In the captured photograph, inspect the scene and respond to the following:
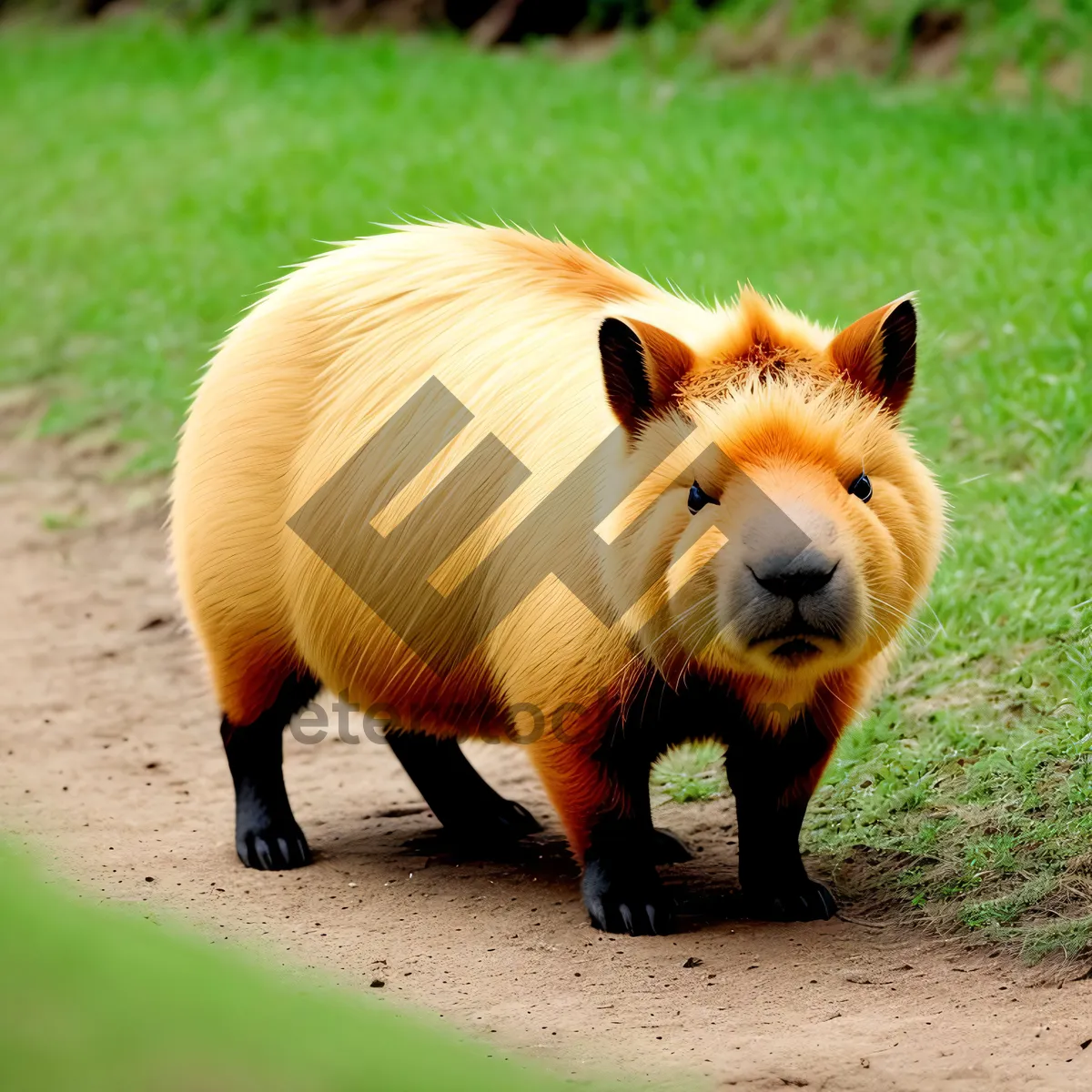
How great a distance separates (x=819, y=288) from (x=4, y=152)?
285 inches

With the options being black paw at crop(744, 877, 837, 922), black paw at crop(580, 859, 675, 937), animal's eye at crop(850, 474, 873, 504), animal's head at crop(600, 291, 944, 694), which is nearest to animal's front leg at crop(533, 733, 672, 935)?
black paw at crop(580, 859, 675, 937)

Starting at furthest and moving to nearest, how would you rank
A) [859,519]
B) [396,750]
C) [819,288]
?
[819,288] → [396,750] → [859,519]

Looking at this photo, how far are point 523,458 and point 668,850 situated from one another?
137 cm

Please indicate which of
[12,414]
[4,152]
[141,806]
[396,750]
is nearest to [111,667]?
[141,806]

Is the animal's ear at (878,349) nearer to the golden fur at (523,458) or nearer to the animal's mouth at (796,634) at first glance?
the golden fur at (523,458)

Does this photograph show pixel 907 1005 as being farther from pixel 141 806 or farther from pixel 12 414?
pixel 12 414

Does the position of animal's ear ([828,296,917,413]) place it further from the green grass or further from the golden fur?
the green grass

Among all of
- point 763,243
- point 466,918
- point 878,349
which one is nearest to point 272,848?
point 466,918

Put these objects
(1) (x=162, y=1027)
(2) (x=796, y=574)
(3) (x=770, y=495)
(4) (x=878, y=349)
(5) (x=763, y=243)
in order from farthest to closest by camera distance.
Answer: (5) (x=763, y=243)
(4) (x=878, y=349)
(3) (x=770, y=495)
(2) (x=796, y=574)
(1) (x=162, y=1027)

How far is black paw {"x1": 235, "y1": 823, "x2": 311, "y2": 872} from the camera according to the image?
4.89m

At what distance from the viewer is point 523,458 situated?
169 inches

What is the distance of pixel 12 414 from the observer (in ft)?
29.4

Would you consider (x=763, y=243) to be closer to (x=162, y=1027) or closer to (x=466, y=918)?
(x=466, y=918)

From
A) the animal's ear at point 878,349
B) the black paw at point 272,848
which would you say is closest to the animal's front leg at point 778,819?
the animal's ear at point 878,349
